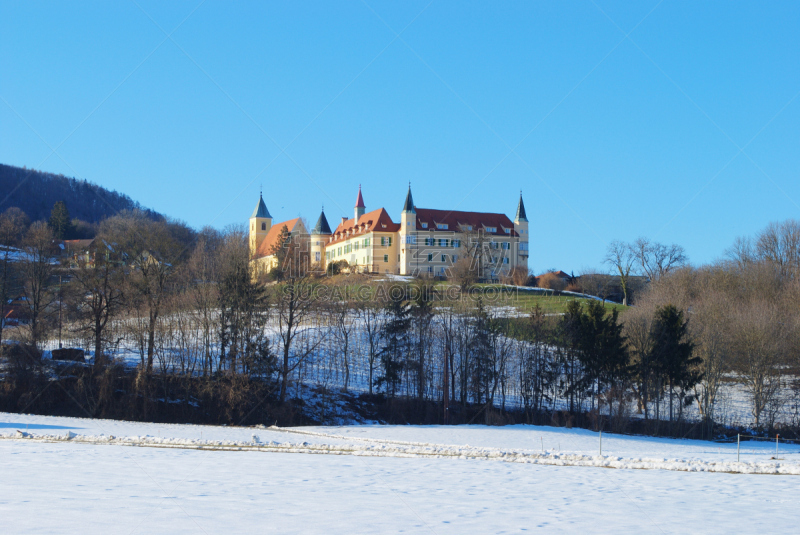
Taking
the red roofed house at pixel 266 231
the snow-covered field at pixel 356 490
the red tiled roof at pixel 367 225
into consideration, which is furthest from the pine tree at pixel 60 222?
the snow-covered field at pixel 356 490

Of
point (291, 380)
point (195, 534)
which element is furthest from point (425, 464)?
point (291, 380)

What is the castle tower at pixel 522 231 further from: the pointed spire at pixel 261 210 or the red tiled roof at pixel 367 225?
the pointed spire at pixel 261 210

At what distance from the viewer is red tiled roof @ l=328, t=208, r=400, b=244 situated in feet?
365

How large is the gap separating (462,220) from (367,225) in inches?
734

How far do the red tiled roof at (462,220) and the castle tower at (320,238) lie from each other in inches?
985

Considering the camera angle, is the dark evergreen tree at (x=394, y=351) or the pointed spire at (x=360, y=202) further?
the pointed spire at (x=360, y=202)

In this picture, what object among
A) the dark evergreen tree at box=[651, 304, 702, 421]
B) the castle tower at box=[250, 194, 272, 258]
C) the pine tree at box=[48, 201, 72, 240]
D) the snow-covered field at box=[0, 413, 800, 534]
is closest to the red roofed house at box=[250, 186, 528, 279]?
the castle tower at box=[250, 194, 272, 258]

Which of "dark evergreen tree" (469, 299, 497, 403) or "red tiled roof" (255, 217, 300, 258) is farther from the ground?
"red tiled roof" (255, 217, 300, 258)

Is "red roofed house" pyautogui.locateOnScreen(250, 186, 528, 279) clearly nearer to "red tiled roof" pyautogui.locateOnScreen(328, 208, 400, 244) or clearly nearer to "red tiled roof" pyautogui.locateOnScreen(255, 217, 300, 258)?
"red tiled roof" pyautogui.locateOnScreen(328, 208, 400, 244)

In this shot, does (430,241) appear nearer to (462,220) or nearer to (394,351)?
(462,220)

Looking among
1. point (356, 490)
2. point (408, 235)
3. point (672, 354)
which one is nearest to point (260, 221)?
point (408, 235)

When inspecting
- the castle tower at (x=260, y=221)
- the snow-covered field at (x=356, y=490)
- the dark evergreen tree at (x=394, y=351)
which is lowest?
the snow-covered field at (x=356, y=490)

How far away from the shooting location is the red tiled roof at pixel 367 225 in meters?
111

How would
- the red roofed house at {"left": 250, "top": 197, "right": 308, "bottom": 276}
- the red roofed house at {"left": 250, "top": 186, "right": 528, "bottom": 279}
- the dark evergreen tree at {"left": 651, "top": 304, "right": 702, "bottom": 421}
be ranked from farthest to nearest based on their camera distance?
the red roofed house at {"left": 250, "top": 197, "right": 308, "bottom": 276}, the red roofed house at {"left": 250, "top": 186, "right": 528, "bottom": 279}, the dark evergreen tree at {"left": 651, "top": 304, "right": 702, "bottom": 421}
